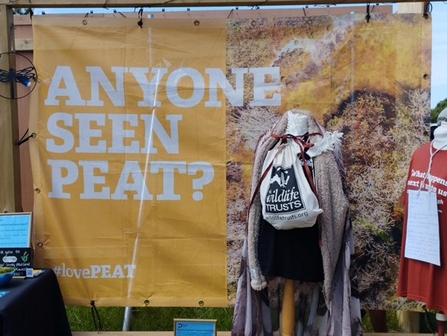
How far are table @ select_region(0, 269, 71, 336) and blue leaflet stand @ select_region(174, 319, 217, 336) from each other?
604 mm

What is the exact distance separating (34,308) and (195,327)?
2.64 feet

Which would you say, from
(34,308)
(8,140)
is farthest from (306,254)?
(8,140)

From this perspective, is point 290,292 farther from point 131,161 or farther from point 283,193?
point 131,161

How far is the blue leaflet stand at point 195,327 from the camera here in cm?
238

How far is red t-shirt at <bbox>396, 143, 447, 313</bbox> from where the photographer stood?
6.46 ft

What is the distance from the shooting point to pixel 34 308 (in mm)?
2176

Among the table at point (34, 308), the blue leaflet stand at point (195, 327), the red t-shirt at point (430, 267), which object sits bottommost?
the blue leaflet stand at point (195, 327)

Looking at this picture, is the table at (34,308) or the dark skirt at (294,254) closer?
the table at (34,308)

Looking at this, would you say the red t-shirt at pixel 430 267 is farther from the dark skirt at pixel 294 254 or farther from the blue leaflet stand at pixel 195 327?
the blue leaflet stand at pixel 195 327

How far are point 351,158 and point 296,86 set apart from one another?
511 millimetres

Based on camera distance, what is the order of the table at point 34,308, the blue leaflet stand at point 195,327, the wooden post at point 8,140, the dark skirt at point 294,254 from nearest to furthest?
the table at point 34,308 → the dark skirt at point 294,254 → the blue leaflet stand at point 195,327 → the wooden post at point 8,140

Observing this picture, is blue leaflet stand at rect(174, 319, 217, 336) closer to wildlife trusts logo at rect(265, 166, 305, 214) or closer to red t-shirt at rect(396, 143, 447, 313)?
wildlife trusts logo at rect(265, 166, 305, 214)

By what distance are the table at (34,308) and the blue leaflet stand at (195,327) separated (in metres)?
0.60

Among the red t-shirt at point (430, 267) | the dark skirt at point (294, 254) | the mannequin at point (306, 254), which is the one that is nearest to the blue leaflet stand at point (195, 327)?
the mannequin at point (306, 254)
